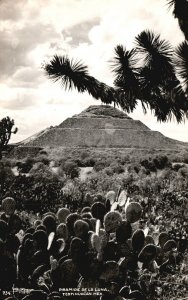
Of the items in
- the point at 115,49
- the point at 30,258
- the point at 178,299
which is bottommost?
the point at 178,299

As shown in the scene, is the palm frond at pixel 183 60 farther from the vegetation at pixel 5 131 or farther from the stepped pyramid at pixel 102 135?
the stepped pyramid at pixel 102 135

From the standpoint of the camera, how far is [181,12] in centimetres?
967

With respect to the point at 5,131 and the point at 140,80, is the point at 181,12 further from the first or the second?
the point at 5,131

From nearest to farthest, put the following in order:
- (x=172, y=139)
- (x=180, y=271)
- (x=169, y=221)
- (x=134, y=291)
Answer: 1. (x=134, y=291)
2. (x=180, y=271)
3. (x=169, y=221)
4. (x=172, y=139)

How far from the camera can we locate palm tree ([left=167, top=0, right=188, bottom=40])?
9625mm

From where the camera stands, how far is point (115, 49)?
11523mm

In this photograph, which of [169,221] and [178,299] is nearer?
[178,299]

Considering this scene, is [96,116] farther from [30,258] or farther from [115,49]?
[30,258]

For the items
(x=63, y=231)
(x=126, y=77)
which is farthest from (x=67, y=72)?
(x=63, y=231)

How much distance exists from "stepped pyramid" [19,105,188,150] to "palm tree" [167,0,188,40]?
196ft

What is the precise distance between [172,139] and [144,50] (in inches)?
2765

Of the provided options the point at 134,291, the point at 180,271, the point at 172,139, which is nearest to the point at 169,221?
the point at 180,271

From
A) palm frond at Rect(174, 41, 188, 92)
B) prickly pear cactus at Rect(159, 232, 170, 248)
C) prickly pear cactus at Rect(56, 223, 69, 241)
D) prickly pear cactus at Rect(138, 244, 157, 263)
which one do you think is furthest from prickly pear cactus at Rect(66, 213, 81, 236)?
palm frond at Rect(174, 41, 188, 92)

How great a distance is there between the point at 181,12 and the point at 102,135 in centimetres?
6708
